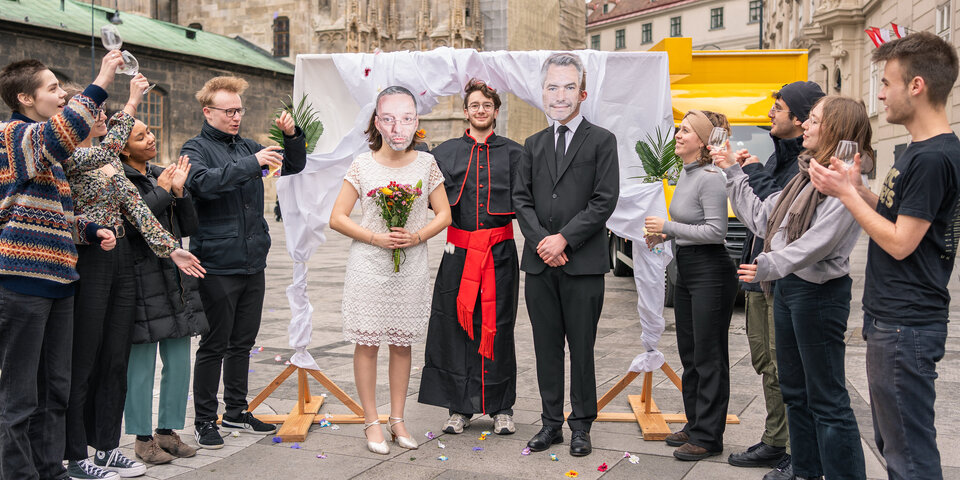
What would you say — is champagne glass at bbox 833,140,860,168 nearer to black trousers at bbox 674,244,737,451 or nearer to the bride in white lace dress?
black trousers at bbox 674,244,737,451

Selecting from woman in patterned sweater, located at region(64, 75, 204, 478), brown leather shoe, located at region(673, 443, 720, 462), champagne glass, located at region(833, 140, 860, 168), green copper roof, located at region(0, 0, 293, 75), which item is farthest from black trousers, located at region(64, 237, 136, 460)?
green copper roof, located at region(0, 0, 293, 75)

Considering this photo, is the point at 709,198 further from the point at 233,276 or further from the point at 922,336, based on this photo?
the point at 233,276

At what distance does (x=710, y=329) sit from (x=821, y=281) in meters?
1.18

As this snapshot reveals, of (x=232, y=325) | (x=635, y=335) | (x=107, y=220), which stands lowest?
(x=635, y=335)

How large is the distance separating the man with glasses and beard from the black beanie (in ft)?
9.67

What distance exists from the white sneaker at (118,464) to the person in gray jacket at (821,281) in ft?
10.9

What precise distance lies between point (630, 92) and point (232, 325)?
319 centimetres

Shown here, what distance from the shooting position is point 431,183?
538 centimetres

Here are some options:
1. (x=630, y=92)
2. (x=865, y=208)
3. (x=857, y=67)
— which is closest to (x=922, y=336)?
(x=865, y=208)

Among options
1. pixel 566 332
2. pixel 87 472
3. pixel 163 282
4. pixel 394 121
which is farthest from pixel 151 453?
pixel 566 332

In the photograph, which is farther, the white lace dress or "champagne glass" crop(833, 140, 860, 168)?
the white lace dress

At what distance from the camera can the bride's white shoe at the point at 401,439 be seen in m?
5.19

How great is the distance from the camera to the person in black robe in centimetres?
550

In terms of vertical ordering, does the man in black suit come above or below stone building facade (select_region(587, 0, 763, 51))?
below
